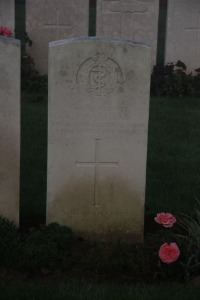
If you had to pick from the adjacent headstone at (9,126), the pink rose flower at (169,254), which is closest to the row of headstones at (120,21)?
the adjacent headstone at (9,126)

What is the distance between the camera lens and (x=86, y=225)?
196 inches

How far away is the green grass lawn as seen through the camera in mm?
5840

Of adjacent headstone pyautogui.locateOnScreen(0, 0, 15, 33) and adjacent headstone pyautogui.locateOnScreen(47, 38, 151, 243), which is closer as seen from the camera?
adjacent headstone pyautogui.locateOnScreen(47, 38, 151, 243)

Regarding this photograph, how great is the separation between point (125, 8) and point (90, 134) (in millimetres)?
7013

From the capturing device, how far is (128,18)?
1144 centimetres

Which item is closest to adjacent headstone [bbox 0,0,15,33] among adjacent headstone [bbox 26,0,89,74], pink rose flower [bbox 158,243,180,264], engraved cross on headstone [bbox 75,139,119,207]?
adjacent headstone [bbox 26,0,89,74]

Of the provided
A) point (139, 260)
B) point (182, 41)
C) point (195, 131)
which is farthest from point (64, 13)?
point (139, 260)

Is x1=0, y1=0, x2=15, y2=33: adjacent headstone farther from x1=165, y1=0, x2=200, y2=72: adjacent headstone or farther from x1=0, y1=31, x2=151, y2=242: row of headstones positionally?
x1=0, y1=31, x2=151, y2=242: row of headstones

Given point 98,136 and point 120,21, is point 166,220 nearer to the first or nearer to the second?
point 98,136

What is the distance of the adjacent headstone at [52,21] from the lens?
1134 cm

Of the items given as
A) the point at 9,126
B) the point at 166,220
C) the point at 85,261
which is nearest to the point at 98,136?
the point at 9,126

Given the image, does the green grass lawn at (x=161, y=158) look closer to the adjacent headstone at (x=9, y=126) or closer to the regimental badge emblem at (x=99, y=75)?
the adjacent headstone at (x=9, y=126)

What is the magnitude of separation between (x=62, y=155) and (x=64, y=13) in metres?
7.10

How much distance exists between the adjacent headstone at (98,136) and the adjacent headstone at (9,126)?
0.89 ft
